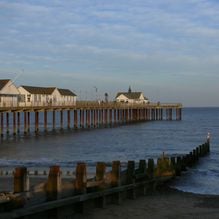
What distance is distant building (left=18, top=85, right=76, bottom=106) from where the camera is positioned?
263ft

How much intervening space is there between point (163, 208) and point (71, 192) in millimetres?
3749

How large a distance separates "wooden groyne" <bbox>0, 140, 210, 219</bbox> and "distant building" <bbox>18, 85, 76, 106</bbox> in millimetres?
59002

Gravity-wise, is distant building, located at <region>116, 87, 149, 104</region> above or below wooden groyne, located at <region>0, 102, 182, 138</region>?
above

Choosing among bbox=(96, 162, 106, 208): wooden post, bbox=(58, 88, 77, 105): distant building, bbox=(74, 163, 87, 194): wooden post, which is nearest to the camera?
bbox=(74, 163, 87, 194): wooden post

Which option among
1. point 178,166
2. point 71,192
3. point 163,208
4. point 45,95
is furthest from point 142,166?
point 45,95

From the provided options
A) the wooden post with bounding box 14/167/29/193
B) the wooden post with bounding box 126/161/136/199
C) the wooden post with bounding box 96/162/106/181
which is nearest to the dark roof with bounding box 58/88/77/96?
the wooden post with bounding box 126/161/136/199

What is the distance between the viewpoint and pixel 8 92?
6788 centimetres

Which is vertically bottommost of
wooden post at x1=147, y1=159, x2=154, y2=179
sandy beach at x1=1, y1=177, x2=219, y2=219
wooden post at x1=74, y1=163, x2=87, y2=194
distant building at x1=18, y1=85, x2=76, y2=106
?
sandy beach at x1=1, y1=177, x2=219, y2=219

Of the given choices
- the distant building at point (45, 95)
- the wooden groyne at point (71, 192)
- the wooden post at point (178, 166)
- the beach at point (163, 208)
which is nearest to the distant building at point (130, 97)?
the distant building at point (45, 95)

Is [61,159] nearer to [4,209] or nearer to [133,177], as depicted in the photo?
[133,177]

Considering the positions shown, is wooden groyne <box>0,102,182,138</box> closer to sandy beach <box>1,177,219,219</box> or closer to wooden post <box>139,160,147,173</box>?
wooden post <box>139,160,147,173</box>

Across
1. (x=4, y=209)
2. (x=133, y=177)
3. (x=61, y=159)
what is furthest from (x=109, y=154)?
(x=4, y=209)

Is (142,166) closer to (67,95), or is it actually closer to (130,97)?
(67,95)

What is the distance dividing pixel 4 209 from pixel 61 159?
26.3 meters
